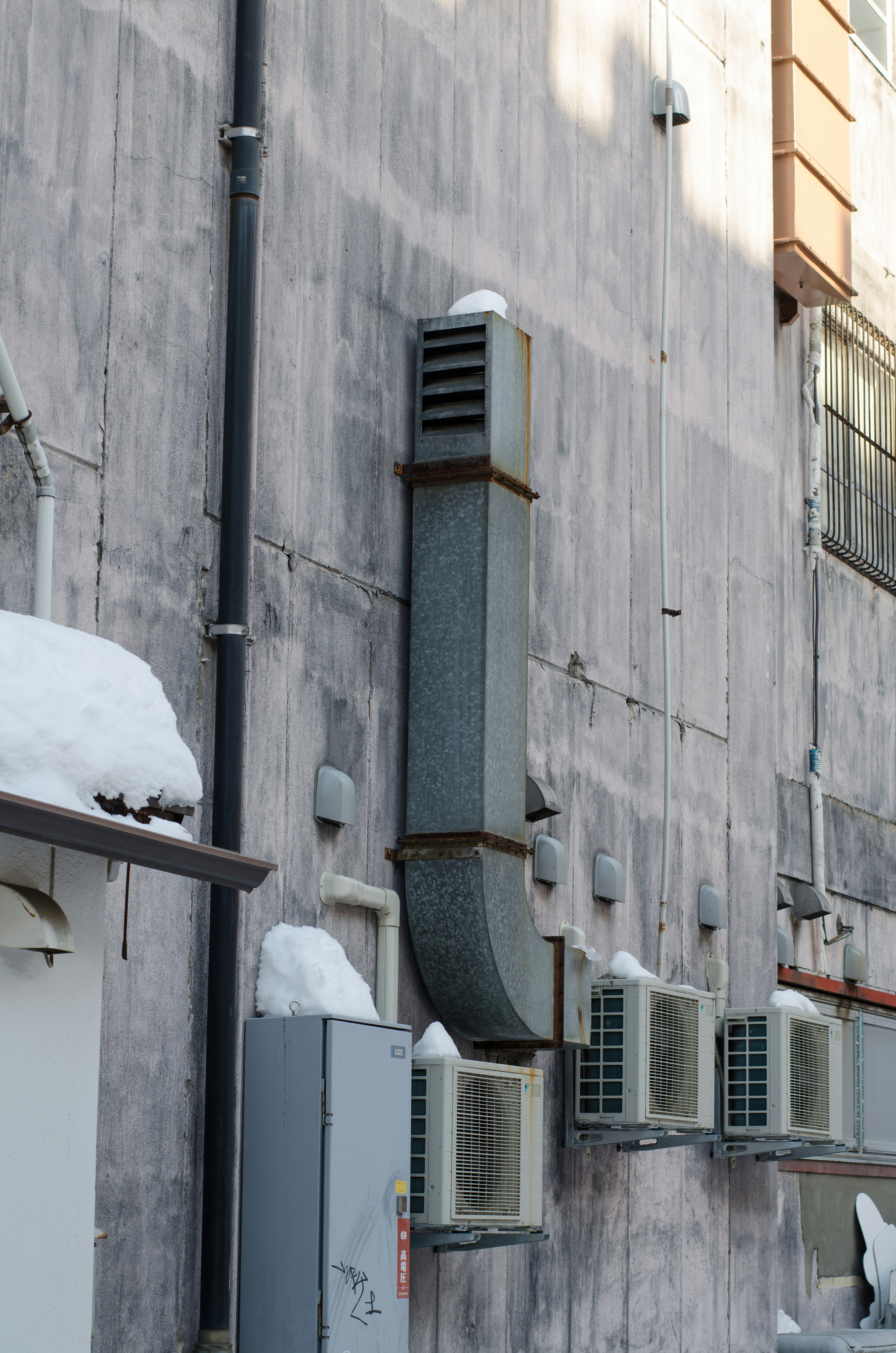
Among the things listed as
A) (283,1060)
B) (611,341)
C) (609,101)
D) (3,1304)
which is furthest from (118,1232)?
(609,101)

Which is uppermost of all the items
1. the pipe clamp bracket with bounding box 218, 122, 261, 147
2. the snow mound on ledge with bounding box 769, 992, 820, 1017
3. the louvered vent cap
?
the louvered vent cap

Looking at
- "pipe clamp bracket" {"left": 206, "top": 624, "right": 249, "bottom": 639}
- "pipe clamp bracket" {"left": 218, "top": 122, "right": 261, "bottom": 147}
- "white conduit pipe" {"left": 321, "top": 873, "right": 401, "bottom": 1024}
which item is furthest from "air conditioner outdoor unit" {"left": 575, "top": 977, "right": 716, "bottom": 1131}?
"pipe clamp bracket" {"left": 218, "top": 122, "right": 261, "bottom": 147}

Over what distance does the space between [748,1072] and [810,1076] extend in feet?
1.32

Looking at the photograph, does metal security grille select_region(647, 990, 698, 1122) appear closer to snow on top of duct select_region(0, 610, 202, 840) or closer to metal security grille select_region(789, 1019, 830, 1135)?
metal security grille select_region(789, 1019, 830, 1135)

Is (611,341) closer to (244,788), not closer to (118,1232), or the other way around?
(244,788)

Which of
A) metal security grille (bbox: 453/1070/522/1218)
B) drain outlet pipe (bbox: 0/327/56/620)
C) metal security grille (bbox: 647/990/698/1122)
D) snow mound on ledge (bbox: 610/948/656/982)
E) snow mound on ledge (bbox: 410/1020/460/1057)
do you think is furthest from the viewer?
snow mound on ledge (bbox: 610/948/656/982)

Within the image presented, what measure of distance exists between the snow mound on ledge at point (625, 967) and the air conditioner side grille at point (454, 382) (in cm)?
298

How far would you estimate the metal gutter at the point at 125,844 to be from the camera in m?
4.73

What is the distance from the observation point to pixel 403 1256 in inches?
274

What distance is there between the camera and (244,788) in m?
7.10

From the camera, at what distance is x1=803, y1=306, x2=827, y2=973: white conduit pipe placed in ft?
45.9

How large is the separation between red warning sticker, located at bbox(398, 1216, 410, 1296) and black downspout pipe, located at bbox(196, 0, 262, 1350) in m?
0.67

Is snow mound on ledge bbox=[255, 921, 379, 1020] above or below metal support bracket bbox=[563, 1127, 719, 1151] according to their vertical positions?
above

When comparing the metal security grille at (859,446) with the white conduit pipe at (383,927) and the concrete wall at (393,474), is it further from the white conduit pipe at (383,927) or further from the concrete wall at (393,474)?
the white conduit pipe at (383,927)
